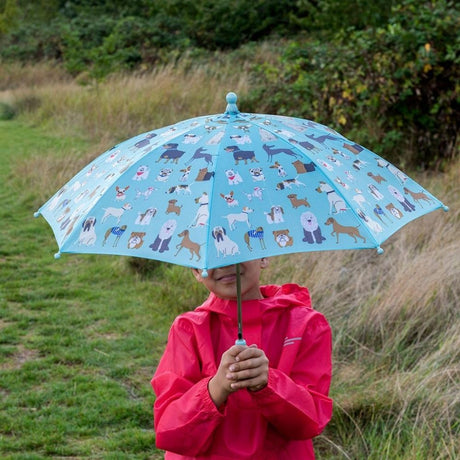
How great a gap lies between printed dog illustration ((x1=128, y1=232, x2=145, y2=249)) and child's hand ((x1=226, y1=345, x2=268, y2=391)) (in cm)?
38

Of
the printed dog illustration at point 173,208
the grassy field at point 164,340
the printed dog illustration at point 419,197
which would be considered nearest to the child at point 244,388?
the printed dog illustration at point 173,208

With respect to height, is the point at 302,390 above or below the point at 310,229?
below

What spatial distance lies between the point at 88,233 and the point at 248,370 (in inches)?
21.7

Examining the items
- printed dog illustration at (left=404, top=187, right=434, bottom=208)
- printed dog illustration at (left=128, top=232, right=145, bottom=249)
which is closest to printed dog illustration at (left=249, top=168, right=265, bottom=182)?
printed dog illustration at (left=128, top=232, right=145, bottom=249)

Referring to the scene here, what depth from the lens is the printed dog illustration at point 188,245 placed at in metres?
2.03

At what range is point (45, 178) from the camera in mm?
9336

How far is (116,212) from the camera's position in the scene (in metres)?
2.24

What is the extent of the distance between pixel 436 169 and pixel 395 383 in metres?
4.47

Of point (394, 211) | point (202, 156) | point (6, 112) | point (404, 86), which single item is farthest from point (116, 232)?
point (6, 112)

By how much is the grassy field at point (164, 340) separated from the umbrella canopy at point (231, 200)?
4.56 feet

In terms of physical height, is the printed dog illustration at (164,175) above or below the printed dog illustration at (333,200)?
above

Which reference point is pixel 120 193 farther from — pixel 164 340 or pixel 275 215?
pixel 164 340

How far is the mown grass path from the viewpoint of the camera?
4156mm

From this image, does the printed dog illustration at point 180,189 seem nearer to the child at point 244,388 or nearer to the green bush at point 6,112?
the child at point 244,388
